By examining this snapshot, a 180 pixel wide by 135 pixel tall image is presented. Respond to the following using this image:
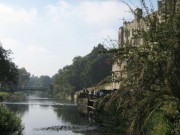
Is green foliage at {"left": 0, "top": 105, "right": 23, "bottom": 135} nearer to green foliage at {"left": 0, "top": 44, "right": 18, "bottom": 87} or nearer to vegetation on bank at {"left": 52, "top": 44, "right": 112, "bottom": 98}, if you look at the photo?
green foliage at {"left": 0, "top": 44, "right": 18, "bottom": 87}

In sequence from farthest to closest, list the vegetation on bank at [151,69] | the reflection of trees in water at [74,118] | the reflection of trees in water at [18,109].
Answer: the reflection of trees in water at [18,109], the reflection of trees in water at [74,118], the vegetation on bank at [151,69]

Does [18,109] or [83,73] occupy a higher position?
[83,73]

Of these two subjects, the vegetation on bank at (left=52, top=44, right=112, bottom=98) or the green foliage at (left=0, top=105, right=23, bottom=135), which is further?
the vegetation on bank at (left=52, top=44, right=112, bottom=98)

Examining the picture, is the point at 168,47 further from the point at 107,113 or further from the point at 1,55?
the point at 1,55

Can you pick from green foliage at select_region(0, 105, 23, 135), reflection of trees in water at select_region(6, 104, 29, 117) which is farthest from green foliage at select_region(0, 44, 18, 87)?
green foliage at select_region(0, 105, 23, 135)

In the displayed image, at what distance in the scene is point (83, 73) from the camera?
152 meters

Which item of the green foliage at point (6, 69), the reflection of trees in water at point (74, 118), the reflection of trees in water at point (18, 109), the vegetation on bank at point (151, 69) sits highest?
the green foliage at point (6, 69)

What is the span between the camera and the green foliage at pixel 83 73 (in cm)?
14650

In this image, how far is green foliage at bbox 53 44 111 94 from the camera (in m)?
146

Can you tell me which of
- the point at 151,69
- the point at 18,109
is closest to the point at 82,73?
the point at 18,109

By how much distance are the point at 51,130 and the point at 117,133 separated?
8077mm

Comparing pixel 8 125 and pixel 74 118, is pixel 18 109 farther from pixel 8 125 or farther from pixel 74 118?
pixel 8 125

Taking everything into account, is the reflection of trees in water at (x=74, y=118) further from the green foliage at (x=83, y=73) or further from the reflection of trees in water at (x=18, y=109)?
Answer: the green foliage at (x=83, y=73)

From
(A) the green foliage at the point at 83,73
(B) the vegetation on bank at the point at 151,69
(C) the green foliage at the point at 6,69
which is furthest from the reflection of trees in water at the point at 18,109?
(A) the green foliage at the point at 83,73
